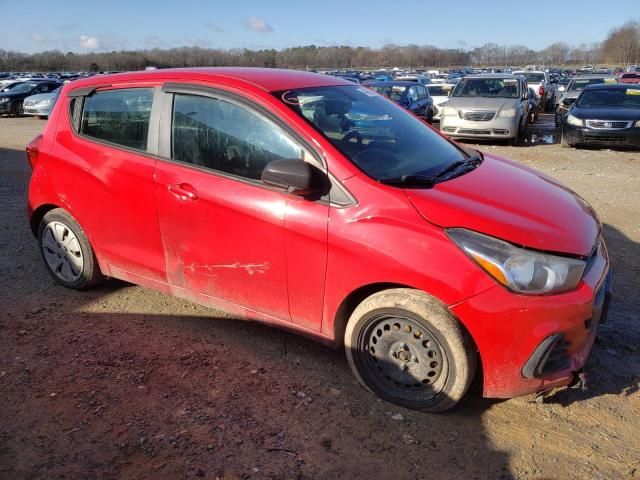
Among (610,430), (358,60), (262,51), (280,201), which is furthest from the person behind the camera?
(358,60)

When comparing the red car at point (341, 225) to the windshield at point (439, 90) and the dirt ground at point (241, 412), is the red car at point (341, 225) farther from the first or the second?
the windshield at point (439, 90)

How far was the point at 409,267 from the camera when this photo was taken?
8.55 ft

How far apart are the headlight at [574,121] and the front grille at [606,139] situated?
0.32 metres

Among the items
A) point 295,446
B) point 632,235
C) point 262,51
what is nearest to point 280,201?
point 295,446

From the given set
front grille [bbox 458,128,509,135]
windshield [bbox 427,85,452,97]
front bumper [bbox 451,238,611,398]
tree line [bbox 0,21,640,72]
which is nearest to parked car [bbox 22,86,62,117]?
windshield [bbox 427,85,452,97]

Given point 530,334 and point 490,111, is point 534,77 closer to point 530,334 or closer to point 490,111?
point 490,111

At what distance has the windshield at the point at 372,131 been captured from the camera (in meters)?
3.06

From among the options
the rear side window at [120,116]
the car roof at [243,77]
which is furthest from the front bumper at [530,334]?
the rear side window at [120,116]

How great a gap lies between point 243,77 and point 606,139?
36.1 feet

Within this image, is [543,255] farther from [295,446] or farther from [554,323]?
[295,446]

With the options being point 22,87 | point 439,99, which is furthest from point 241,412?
point 22,87

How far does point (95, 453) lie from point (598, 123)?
12353mm

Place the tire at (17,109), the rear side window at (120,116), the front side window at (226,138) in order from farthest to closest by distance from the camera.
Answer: the tire at (17,109)
the rear side window at (120,116)
the front side window at (226,138)

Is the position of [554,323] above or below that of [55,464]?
above
